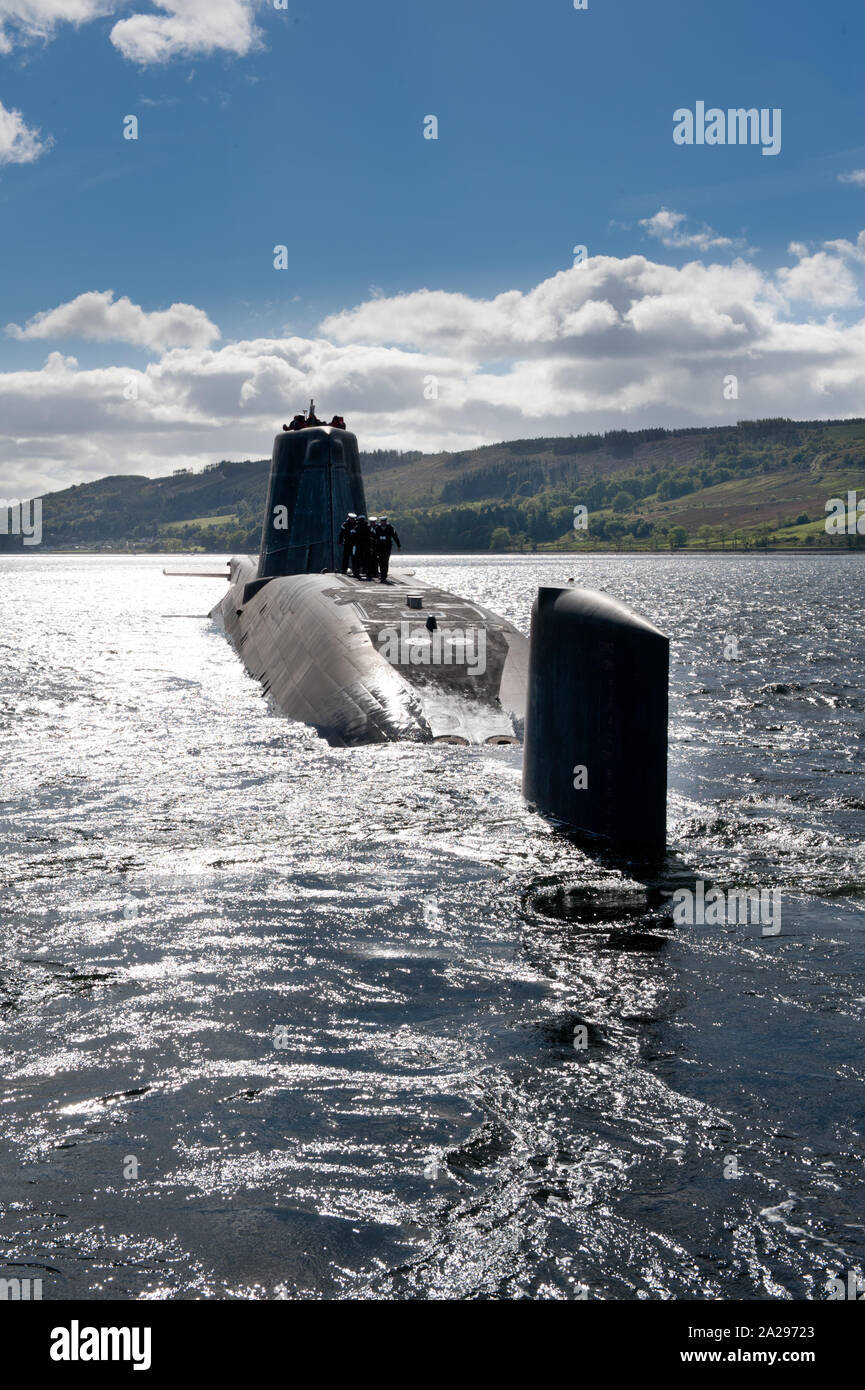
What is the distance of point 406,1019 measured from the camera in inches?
322

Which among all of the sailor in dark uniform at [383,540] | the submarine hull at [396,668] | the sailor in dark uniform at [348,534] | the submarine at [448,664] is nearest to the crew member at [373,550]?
the sailor in dark uniform at [383,540]

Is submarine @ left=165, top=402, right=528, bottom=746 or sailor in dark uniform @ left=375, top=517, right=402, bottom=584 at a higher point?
sailor in dark uniform @ left=375, top=517, right=402, bottom=584

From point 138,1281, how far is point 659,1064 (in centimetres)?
368

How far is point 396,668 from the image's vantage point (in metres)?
20.1

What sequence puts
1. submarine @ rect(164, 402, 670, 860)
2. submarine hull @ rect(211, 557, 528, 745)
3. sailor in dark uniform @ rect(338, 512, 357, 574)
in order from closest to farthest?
1. submarine @ rect(164, 402, 670, 860)
2. submarine hull @ rect(211, 557, 528, 745)
3. sailor in dark uniform @ rect(338, 512, 357, 574)

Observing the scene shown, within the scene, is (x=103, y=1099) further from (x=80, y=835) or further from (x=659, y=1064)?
(x=80, y=835)

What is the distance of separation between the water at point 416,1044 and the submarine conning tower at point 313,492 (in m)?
19.3

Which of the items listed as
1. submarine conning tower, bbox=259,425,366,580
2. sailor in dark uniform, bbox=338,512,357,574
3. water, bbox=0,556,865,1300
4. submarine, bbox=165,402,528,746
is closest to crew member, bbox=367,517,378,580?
sailor in dark uniform, bbox=338,512,357,574

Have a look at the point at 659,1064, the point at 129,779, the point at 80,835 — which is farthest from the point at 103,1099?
the point at 129,779

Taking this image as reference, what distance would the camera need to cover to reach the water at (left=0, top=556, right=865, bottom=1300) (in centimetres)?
547

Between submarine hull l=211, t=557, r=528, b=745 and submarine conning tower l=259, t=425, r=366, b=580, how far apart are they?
738cm

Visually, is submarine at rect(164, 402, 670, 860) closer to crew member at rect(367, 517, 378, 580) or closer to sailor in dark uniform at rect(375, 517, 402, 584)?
crew member at rect(367, 517, 378, 580)
